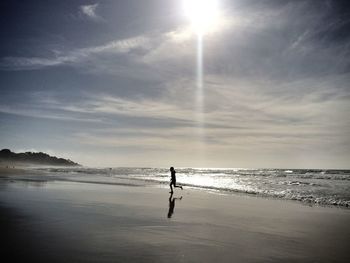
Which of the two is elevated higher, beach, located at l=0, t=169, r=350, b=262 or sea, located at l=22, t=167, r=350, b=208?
sea, located at l=22, t=167, r=350, b=208

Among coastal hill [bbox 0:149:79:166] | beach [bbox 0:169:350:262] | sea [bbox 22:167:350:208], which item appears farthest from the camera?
coastal hill [bbox 0:149:79:166]

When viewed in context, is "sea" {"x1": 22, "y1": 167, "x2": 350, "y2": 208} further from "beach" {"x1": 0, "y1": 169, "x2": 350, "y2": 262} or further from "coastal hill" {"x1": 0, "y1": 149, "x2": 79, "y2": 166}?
"coastal hill" {"x1": 0, "y1": 149, "x2": 79, "y2": 166}

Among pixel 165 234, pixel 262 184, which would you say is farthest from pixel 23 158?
pixel 165 234

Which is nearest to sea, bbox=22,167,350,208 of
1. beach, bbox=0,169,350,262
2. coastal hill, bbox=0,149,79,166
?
beach, bbox=0,169,350,262

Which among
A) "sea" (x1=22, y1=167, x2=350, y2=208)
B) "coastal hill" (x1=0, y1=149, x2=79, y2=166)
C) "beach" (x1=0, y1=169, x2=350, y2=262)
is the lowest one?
"beach" (x1=0, y1=169, x2=350, y2=262)

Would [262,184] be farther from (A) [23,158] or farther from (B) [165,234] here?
(A) [23,158]

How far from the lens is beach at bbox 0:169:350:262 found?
768 centimetres

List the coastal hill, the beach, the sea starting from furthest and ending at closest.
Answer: the coastal hill
the sea
the beach

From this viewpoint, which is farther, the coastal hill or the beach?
the coastal hill

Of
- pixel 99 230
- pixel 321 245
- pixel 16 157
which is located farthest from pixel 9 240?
pixel 16 157

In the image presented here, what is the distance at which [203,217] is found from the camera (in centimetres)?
1384

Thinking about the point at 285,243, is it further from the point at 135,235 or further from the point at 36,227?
the point at 36,227

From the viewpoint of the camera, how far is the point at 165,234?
10.1 metres

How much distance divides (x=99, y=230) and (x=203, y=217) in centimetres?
526
